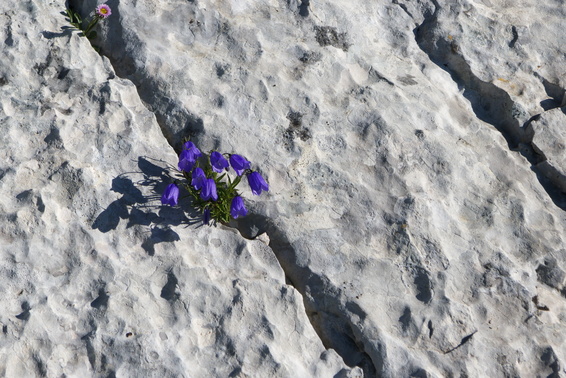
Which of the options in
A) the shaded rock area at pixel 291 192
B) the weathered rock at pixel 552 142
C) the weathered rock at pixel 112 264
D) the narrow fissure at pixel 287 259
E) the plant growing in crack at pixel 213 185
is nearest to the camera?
the weathered rock at pixel 112 264

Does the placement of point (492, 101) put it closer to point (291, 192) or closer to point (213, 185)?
point (291, 192)

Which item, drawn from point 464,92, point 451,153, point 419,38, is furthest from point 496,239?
point 419,38

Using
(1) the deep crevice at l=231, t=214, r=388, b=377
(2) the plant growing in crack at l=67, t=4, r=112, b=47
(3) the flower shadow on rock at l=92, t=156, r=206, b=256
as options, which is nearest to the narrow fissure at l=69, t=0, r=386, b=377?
(1) the deep crevice at l=231, t=214, r=388, b=377

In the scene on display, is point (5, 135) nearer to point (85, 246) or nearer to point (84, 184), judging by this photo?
point (84, 184)

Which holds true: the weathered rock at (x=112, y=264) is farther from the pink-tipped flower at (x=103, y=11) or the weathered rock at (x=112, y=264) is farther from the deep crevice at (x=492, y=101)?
the deep crevice at (x=492, y=101)

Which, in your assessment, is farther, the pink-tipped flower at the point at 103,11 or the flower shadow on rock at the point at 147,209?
the pink-tipped flower at the point at 103,11

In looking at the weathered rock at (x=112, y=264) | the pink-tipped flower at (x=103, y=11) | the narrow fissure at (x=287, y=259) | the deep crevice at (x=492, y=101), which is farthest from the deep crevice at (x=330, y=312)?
the pink-tipped flower at (x=103, y=11)
